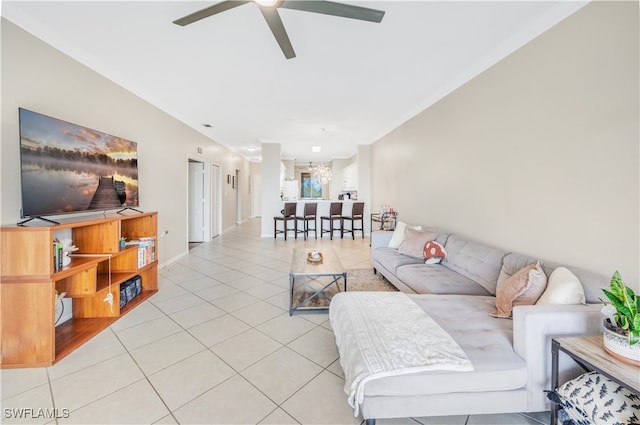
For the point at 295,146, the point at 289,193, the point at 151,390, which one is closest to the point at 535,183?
the point at 151,390

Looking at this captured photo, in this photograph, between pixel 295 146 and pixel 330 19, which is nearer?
Result: pixel 330 19

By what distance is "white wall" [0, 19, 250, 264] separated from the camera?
1.94 meters

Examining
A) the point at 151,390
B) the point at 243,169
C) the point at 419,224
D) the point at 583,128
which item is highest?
the point at 243,169

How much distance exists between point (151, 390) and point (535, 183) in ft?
11.1

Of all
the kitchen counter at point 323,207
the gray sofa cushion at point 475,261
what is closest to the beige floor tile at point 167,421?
the gray sofa cushion at point 475,261

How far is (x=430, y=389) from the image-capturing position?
4.01 feet

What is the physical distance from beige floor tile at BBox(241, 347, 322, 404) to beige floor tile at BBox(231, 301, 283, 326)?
1.91ft

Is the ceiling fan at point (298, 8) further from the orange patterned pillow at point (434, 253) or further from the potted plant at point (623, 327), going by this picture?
the orange patterned pillow at point (434, 253)

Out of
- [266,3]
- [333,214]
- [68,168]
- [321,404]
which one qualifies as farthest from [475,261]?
[333,214]

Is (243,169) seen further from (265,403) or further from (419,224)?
(265,403)

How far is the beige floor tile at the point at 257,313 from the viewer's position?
2482 millimetres

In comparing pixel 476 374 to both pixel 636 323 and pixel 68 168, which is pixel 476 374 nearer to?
pixel 636 323

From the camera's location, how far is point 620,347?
107 centimetres

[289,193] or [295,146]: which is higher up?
[295,146]
